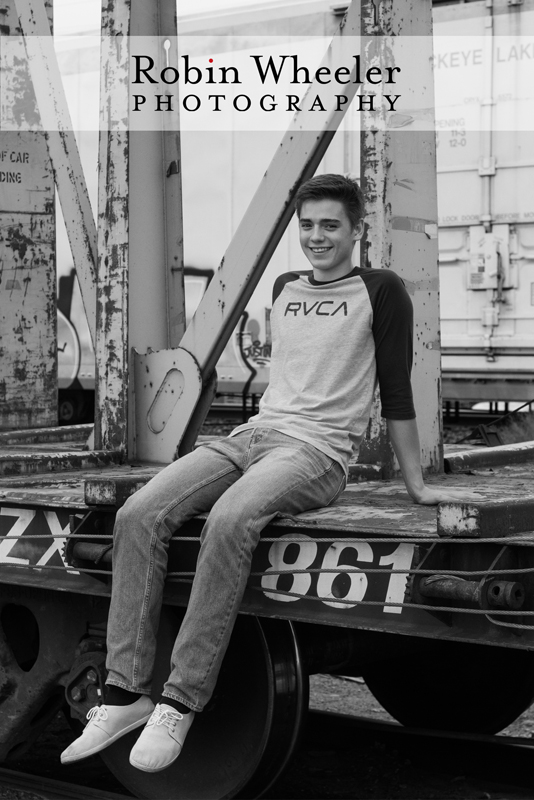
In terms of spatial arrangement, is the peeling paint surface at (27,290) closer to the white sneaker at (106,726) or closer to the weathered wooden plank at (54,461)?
the weathered wooden plank at (54,461)

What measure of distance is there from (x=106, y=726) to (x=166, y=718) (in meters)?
0.23

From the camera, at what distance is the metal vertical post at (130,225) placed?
14.6ft

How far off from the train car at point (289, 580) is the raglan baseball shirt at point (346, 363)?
27 centimetres

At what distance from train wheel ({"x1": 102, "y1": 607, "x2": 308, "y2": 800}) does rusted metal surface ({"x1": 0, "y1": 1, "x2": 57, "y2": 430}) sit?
234cm

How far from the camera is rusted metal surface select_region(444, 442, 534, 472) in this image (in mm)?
4273

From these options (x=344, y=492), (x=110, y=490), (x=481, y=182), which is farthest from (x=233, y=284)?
(x=481, y=182)

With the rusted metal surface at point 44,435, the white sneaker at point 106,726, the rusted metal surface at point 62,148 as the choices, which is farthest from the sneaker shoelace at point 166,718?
the rusted metal surface at point 44,435

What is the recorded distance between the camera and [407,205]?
4.03 m

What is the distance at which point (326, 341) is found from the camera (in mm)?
3426

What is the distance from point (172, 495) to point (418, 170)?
1.59m

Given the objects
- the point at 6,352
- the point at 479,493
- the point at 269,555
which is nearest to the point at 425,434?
the point at 479,493

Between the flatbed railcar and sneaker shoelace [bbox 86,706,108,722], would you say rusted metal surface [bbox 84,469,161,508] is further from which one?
sneaker shoelace [bbox 86,706,108,722]

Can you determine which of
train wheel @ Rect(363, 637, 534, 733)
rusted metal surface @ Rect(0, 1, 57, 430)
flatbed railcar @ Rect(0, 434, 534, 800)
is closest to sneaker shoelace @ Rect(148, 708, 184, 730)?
flatbed railcar @ Rect(0, 434, 534, 800)

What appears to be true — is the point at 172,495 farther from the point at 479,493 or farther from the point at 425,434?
the point at 425,434
